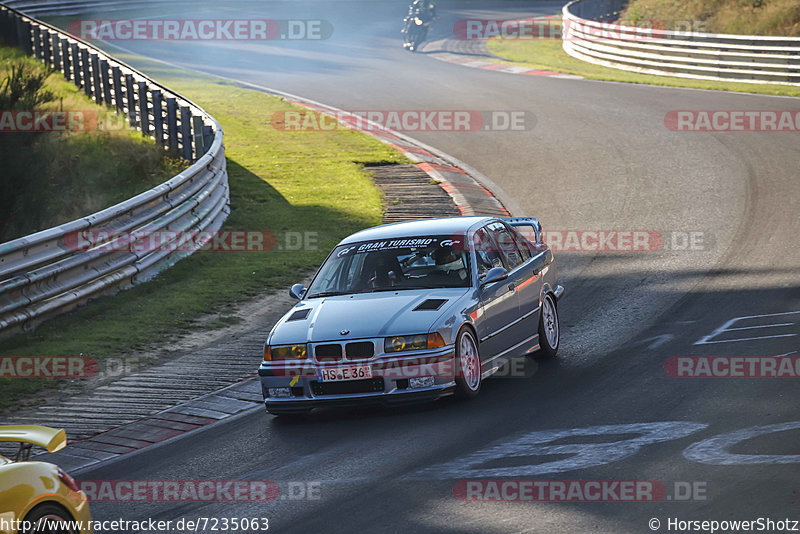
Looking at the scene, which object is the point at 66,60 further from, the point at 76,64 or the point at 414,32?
the point at 414,32

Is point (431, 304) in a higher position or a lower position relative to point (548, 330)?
higher

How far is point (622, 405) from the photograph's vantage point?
28.1 ft

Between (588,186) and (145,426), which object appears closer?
(145,426)

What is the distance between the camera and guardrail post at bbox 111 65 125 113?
2395cm

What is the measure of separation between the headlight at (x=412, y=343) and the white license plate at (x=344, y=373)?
0.77 ft

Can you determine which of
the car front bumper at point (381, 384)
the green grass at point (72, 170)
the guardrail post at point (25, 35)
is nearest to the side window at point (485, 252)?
the car front bumper at point (381, 384)

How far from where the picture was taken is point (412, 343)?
867cm

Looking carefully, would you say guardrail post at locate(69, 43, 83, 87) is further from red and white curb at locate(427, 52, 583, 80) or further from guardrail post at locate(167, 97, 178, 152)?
red and white curb at locate(427, 52, 583, 80)

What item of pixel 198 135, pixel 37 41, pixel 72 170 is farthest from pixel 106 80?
pixel 37 41

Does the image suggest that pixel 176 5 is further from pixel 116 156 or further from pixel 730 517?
pixel 730 517

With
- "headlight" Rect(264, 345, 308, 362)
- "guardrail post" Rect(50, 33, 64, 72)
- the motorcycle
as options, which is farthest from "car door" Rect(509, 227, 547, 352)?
the motorcycle

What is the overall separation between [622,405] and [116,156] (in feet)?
45.9

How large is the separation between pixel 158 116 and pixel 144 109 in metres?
0.98

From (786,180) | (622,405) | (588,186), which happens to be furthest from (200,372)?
(786,180)
